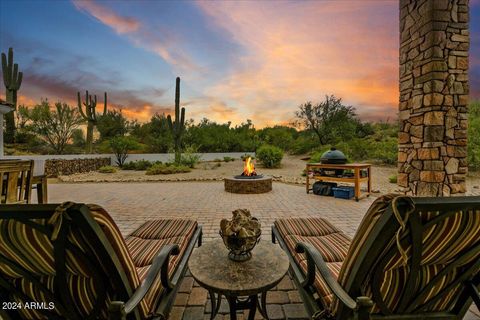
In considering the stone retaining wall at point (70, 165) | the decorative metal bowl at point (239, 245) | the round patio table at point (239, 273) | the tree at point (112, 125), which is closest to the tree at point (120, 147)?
the stone retaining wall at point (70, 165)

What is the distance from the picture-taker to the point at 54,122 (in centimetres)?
1875

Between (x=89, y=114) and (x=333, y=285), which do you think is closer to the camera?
(x=333, y=285)

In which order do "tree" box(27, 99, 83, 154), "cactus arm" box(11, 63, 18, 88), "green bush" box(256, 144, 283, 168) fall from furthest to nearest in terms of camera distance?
"tree" box(27, 99, 83, 154) → "green bush" box(256, 144, 283, 168) → "cactus arm" box(11, 63, 18, 88)

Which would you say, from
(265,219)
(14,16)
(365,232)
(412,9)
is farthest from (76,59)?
(365,232)

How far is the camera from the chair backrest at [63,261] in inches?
33.0

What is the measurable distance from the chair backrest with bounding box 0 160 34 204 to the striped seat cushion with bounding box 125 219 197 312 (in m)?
2.24

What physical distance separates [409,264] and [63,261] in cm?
146

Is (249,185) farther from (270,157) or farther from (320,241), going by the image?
(270,157)

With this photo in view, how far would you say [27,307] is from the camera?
104 centimetres

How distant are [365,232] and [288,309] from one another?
1.11m

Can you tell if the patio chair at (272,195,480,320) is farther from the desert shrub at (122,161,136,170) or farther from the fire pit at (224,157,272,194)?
the desert shrub at (122,161,136,170)

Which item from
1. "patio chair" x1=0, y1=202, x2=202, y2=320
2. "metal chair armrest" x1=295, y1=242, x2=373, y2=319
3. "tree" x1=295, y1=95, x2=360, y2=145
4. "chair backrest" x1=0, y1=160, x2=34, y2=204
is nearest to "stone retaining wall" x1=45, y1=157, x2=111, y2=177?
"chair backrest" x1=0, y1=160, x2=34, y2=204

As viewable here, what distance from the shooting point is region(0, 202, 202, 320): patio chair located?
839mm

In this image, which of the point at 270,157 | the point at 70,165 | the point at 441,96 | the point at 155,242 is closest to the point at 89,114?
the point at 70,165
